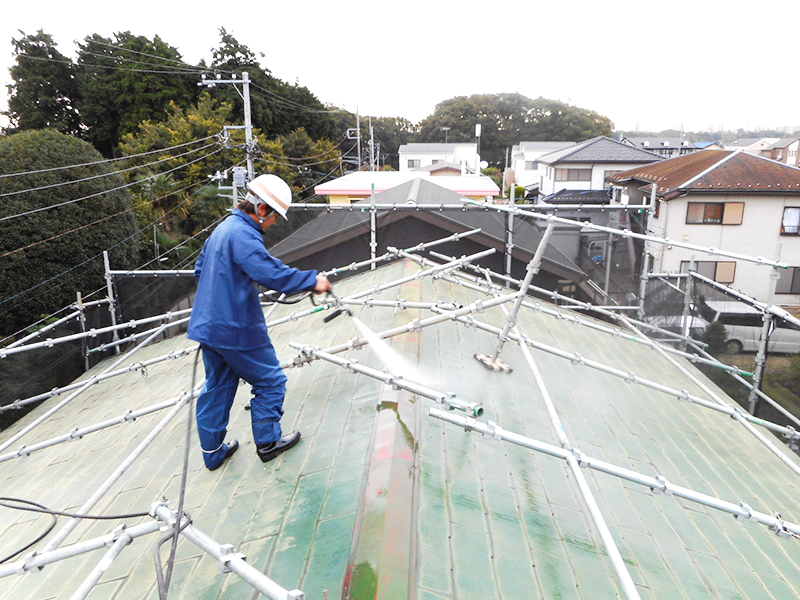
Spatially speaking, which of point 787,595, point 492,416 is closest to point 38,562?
point 492,416

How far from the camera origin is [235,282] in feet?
9.83

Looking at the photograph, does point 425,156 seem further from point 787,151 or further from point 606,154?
point 787,151

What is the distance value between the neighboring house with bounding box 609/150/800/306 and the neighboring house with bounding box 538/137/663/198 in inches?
513

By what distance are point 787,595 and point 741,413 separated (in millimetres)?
2014

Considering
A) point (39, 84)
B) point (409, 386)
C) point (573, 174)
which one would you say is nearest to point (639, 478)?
point (409, 386)

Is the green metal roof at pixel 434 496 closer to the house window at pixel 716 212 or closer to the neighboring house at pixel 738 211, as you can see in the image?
the neighboring house at pixel 738 211

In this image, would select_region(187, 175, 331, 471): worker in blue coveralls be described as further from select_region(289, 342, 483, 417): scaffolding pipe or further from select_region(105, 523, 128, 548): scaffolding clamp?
select_region(105, 523, 128, 548): scaffolding clamp

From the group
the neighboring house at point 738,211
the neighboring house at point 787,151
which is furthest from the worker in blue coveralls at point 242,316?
the neighboring house at point 787,151

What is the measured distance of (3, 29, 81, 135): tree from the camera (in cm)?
3622

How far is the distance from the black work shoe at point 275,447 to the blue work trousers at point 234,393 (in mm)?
37

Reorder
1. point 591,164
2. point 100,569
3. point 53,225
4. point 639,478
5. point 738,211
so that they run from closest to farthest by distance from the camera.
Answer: point 100,569, point 639,478, point 53,225, point 738,211, point 591,164

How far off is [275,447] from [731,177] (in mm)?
22687

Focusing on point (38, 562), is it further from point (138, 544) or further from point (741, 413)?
point (741, 413)

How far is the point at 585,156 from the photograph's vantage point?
35688mm
